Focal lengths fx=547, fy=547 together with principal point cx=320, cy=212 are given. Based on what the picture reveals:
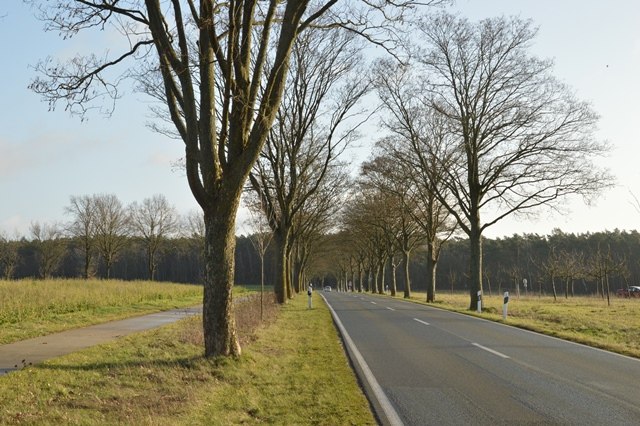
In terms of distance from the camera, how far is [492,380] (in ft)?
28.9

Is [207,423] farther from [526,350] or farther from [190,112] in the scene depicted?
[526,350]

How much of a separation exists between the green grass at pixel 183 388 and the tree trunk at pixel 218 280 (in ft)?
1.20

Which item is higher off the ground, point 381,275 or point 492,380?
point 381,275

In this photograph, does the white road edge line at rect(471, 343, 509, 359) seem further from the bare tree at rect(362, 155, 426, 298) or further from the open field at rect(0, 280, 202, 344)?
the bare tree at rect(362, 155, 426, 298)

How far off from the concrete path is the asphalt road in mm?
5677

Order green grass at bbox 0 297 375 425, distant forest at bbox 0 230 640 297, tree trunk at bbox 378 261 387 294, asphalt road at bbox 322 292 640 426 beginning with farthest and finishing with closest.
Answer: distant forest at bbox 0 230 640 297 < tree trunk at bbox 378 261 387 294 < asphalt road at bbox 322 292 640 426 < green grass at bbox 0 297 375 425

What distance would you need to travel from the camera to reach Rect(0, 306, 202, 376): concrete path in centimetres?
955

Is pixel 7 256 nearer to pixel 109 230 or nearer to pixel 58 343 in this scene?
pixel 109 230

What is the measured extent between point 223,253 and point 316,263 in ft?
257

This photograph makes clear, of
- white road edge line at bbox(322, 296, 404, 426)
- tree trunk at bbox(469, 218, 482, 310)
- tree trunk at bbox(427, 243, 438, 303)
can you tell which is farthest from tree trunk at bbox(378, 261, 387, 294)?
white road edge line at bbox(322, 296, 404, 426)

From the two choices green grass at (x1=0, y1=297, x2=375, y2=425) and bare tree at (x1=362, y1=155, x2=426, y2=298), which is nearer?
green grass at (x1=0, y1=297, x2=375, y2=425)

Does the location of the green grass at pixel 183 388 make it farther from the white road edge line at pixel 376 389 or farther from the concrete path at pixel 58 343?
the concrete path at pixel 58 343

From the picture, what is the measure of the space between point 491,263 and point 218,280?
9788cm

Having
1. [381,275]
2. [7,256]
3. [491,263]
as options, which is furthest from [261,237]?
[491,263]
